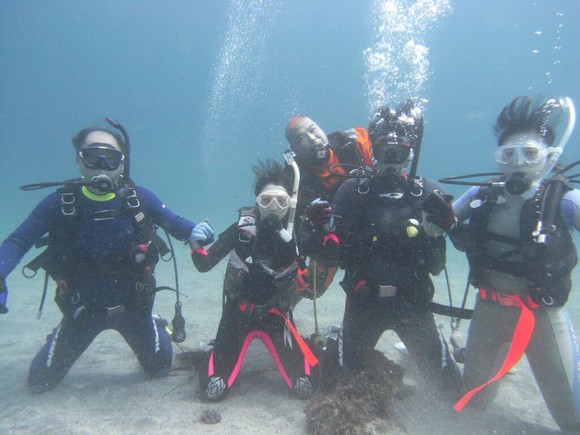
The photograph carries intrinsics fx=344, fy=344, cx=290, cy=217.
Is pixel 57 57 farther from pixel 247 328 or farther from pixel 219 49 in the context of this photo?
pixel 247 328

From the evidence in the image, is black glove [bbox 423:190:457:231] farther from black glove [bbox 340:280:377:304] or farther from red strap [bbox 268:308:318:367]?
red strap [bbox 268:308:318:367]

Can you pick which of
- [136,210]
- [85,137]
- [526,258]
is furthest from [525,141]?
[85,137]

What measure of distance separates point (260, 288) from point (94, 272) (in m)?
2.19

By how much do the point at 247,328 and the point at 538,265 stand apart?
3297 mm

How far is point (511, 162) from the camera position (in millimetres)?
3709

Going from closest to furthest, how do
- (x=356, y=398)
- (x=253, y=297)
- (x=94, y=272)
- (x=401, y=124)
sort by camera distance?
(x=356, y=398)
(x=253, y=297)
(x=401, y=124)
(x=94, y=272)

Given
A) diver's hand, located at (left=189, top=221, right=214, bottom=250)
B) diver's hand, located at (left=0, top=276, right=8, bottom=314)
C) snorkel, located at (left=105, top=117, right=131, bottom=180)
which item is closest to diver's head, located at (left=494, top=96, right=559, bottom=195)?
diver's hand, located at (left=189, top=221, right=214, bottom=250)

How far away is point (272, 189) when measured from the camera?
4082 millimetres

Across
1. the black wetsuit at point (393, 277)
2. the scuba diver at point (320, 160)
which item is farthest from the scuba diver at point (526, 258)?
the scuba diver at point (320, 160)

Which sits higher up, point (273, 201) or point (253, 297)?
point (273, 201)

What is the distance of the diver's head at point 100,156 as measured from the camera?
416cm

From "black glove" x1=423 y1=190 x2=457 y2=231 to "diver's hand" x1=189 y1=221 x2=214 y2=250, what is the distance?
8.02 ft

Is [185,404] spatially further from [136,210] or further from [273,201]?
[273,201]

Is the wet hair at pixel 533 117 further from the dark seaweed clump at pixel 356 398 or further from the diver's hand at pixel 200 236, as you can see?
the diver's hand at pixel 200 236
